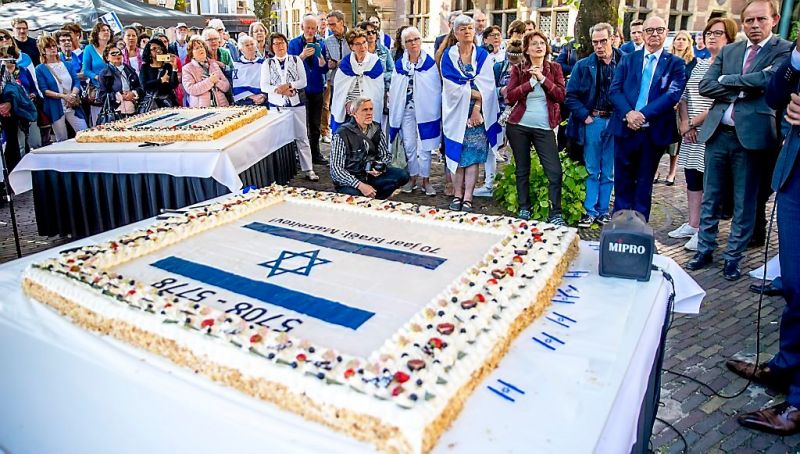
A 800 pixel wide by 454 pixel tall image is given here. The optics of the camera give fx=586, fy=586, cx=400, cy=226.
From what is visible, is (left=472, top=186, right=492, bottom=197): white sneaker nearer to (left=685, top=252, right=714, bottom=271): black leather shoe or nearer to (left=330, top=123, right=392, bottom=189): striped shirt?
(left=330, top=123, right=392, bottom=189): striped shirt

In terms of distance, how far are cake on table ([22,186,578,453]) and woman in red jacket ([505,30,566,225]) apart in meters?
3.10

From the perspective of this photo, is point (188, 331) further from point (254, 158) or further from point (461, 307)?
point (254, 158)

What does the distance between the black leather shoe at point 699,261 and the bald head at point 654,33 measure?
184 cm

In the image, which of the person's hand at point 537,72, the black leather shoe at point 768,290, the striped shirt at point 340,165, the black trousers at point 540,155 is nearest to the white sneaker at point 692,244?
the black leather shoe at point 768,290

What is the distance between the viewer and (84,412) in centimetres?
189

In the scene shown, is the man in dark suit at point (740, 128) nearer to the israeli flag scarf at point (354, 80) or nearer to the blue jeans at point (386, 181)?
the blue jeans at point (386, 181)

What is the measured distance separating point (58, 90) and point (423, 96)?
18.1 ft

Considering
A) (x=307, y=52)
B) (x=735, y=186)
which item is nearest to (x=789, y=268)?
(x=735, y=186)

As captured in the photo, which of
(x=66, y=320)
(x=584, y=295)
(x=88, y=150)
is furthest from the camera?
(x=88, y=150)

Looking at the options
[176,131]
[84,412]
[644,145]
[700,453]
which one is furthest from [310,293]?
[644,145]

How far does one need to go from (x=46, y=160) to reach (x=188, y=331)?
14.4 ft

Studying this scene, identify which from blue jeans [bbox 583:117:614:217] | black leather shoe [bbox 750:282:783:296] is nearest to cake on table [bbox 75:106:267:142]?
blue jeans [bbox 583:117:614:217]

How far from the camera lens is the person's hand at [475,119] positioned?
618cm

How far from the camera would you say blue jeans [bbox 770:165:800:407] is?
295 centimetres
